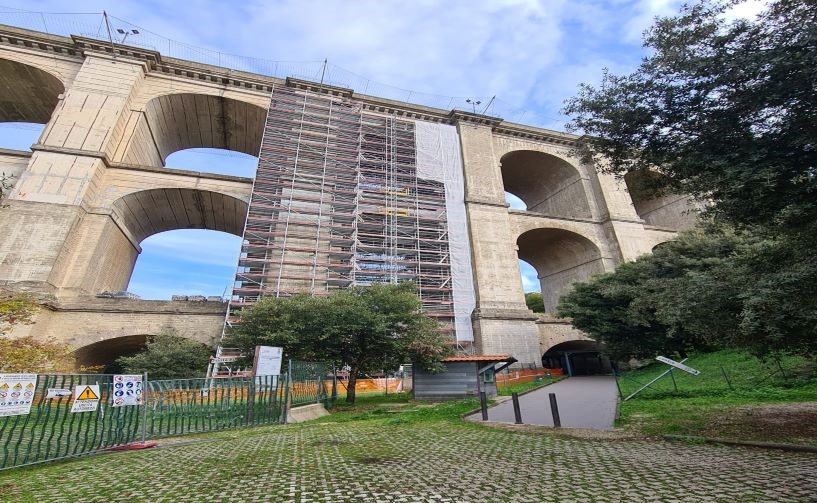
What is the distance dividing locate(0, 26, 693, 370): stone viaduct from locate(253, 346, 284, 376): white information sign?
32.7 feet

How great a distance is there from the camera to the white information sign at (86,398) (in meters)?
5.84

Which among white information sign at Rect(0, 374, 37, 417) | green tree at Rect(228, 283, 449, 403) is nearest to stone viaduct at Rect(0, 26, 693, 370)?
green tree at Rect(228, 283, 449, 403)

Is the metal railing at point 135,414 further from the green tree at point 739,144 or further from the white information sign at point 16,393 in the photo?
the green tree at point 739,144

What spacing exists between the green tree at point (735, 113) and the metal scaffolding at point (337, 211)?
1537 centimetres

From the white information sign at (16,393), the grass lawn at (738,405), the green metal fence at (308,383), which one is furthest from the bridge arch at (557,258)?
the white information sign at (16,393)

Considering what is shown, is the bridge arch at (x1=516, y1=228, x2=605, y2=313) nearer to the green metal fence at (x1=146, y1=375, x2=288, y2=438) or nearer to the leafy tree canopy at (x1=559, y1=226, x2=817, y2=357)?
the leafy tree canopy at (x1=559, y1=226, x2=817, y2=357)

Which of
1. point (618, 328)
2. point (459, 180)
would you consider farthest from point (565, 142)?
point (618, 328)

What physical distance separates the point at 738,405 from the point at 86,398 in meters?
12.9

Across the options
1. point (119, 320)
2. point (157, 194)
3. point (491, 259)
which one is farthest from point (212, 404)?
point (491, 259)

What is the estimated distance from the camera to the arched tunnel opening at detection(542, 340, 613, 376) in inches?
1055

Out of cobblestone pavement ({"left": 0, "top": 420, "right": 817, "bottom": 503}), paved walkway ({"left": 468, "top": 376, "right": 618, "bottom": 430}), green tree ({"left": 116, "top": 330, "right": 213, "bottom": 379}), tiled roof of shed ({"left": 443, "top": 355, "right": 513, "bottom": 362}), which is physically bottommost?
cobblestone pavement ({"left": 0, "top": 420, "right": 817, "bottom": 503})

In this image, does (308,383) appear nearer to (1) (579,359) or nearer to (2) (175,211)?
(2) (175,211)

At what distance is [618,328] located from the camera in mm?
18750

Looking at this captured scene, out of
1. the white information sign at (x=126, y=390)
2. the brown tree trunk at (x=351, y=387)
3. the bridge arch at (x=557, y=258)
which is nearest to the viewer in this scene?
the white information sign at (x=126, y=390)
